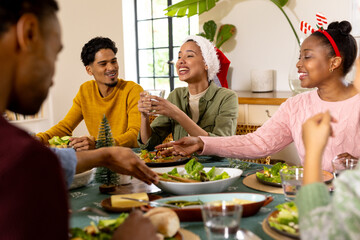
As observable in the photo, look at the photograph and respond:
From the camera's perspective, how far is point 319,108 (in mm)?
1845

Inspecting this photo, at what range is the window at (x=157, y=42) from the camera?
4.95 meters

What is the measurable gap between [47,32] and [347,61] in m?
1.52

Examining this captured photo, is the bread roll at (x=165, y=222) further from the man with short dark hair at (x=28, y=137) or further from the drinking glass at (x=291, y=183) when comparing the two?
the drinking glass at (x=291, y=183)

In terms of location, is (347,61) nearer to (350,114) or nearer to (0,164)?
(350,114)

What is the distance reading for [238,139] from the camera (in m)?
1.91

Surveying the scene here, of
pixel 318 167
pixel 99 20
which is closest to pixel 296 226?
pixel 318 167

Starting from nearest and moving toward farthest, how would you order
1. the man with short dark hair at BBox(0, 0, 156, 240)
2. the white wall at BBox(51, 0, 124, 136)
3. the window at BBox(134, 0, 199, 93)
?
the man with short dark hair at BBox(0, 0, 156, 240) < the window at BBox(134, 0, 199, 93) < the white wall at BBox(51, 0, 124, 136)

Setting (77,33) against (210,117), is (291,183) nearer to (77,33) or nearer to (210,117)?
(210,117)

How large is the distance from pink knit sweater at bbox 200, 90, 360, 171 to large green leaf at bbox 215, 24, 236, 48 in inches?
89.1

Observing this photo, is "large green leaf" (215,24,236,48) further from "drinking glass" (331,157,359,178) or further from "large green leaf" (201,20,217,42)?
"drinking glass" (331,157,359,178)

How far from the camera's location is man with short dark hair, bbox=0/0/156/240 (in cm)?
56

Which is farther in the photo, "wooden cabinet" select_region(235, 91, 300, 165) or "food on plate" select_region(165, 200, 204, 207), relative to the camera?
"wooden cabinet" select_region(235, 91, 300, 165)

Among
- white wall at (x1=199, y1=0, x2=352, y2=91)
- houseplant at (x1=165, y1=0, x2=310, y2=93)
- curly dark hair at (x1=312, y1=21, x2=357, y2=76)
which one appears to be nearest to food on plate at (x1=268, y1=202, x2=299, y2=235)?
curly dark hair at (x1=312, y1=21, x2=357, y2=76)

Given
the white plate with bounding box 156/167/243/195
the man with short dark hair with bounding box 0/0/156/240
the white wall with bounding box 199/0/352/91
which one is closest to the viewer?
the man with short dark hair with bounding box 0/0/156/240
